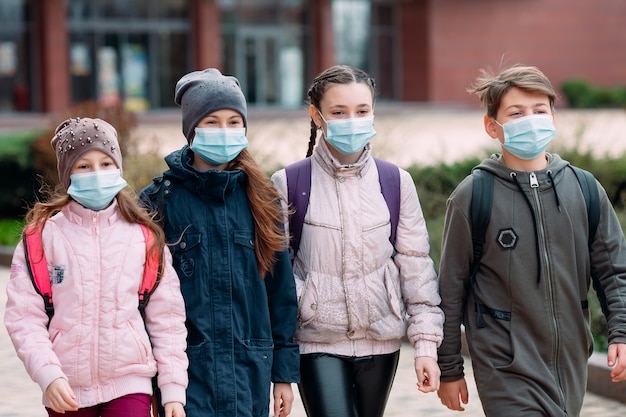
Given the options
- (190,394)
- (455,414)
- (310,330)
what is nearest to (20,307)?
(190,394)

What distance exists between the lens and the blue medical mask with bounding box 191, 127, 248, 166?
3975 millimetres

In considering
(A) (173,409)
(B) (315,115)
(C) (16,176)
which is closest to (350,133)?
(B) (315,115)

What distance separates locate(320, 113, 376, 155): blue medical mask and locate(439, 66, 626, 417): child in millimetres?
436

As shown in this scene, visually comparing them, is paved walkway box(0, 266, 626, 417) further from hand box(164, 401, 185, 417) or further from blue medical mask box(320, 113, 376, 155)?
hand box(164, 401, 185, 417)

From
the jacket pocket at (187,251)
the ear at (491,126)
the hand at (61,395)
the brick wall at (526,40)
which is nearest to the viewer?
the hand at (61,395)

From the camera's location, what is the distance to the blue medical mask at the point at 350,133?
13.6ft

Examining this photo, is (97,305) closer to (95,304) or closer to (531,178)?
(95,304)

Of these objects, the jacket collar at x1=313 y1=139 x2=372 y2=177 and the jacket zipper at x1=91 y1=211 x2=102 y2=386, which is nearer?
the jacket zipper at x1=91 y1=211 x2=102 y2=386

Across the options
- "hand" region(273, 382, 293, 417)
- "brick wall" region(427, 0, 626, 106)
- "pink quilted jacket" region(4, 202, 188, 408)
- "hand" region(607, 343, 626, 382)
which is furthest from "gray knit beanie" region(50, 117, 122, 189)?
"brick wall" region(427, 0, 626, 106)

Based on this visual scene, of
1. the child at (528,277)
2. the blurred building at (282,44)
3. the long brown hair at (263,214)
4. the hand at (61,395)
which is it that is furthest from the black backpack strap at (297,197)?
the blurred building at (282,44)

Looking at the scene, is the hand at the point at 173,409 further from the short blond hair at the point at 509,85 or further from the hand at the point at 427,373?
the short blond hair at the point at 509,85

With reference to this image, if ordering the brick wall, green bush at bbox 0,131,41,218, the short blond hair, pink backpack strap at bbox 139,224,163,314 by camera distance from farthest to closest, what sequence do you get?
1. the brick wall
2. green bush at bbox 0,131,41,218
3. the short blond hair
4. pink backpack strap at bbox 139,224,163,314

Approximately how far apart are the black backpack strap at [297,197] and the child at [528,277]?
1.90 feet

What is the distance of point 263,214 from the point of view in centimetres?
399
